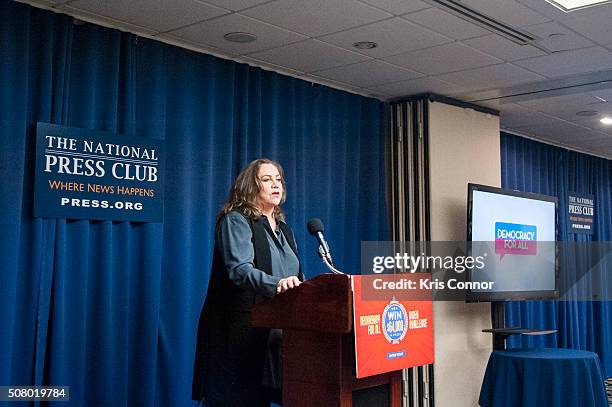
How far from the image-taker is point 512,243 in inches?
216

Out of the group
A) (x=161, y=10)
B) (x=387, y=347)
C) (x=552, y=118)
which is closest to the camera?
(x=387, y=347)

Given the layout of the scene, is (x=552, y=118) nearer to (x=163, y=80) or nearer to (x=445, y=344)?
(x=445, y=344)

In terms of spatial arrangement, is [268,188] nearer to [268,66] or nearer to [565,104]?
[268,66]

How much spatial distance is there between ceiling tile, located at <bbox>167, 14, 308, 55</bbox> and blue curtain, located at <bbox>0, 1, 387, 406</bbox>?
0.18 metres

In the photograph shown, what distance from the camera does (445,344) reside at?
5.32 metres

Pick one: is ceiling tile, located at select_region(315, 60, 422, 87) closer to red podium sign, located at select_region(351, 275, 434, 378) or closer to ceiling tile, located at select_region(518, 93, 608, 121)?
ceiling tile, located at select_region(518, 93, 608, 121)

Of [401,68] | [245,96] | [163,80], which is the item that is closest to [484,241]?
[401,68]

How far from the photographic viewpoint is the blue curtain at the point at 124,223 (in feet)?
11.0

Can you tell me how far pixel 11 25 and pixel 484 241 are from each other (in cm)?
351

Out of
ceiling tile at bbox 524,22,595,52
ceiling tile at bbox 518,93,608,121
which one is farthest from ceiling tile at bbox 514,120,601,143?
ceiling tile at bbox 524,22,595,52

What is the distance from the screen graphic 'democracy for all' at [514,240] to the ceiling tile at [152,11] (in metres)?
2.52

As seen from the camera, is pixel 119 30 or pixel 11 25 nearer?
pixel 11 25

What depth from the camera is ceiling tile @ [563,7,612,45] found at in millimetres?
3719

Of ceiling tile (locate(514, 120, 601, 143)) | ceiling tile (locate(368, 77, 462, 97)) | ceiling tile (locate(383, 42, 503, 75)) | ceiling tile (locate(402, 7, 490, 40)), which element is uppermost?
ceiling tile (locate(514, 120, 601, 143))
